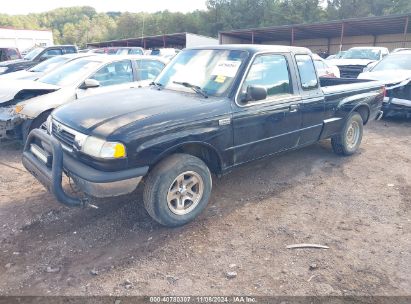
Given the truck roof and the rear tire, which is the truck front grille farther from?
the rear tire

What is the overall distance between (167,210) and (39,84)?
14.6ft

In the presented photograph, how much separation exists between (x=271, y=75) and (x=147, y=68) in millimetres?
3495

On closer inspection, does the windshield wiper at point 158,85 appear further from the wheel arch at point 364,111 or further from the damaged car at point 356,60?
the damaged car at point 356,60

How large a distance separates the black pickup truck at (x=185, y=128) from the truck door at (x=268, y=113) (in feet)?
0.04

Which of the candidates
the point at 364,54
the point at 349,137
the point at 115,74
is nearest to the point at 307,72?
the point at 349,137

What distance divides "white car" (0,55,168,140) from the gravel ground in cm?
115

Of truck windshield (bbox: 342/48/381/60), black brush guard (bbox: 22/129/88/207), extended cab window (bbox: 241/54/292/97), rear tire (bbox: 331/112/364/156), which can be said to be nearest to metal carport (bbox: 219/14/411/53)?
truck windshield (bbox: 342/48/381/60)

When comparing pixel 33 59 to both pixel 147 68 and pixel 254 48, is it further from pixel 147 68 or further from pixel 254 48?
pixel 254 48

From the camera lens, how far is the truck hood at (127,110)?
125 inches

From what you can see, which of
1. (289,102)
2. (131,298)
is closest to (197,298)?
(131,298)

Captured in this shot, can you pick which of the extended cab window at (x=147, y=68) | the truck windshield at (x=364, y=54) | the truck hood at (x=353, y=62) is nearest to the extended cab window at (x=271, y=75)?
the extended cab window at (x=147, y=68)

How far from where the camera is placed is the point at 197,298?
2.63m

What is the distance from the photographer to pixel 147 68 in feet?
22.8

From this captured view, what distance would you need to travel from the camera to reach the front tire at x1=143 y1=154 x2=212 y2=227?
327cm
